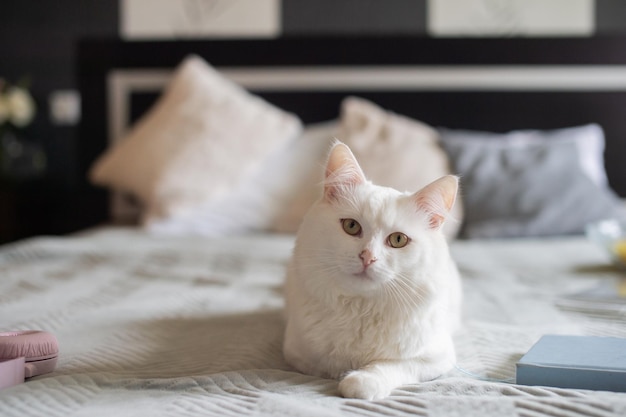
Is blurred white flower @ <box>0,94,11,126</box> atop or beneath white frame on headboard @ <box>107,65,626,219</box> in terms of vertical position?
beneath

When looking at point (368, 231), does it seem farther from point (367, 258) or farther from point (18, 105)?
point (18, 105)

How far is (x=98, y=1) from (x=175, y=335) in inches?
111

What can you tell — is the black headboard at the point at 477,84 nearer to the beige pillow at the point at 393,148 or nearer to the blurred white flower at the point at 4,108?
the beige pillow at the point at 393,148

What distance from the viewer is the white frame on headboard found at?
126 inches

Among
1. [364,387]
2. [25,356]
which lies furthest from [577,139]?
[25,356]

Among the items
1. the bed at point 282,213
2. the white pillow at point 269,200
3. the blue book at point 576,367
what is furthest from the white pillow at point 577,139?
the blue book at point 576,367

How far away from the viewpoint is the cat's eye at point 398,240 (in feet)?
3.58

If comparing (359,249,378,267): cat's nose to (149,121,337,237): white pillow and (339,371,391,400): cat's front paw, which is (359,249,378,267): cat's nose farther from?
(149,121,337,237): white pillow

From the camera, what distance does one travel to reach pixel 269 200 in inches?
114

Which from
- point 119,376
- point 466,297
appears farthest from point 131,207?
point 119,376

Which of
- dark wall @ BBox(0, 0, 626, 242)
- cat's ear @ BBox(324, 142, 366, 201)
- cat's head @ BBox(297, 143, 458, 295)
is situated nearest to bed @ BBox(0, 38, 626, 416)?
cat's head @ BBox(297, 143, 458, 295)

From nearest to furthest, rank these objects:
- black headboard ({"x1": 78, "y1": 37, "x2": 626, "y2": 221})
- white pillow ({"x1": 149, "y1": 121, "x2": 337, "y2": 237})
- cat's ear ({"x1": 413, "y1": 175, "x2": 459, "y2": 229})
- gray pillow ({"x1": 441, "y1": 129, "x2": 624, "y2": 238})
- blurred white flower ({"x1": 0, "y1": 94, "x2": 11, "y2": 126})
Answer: cat's ear ({"x1": 413, "y1": 175, "x2": 459, "y2": 229}) < gray pillow ({"x1": 441, "y1": 129, "x2": 624, "y2": 238}) < white pillow ({"x1": 149, "y1": 121, "x2": 337, "y2": 237}) < black headboard ({"x1": 78, "y1": 37, "x2": 626, "y2": 221}) < blurred white flower ({"x1": 0, "y1": 94, "x2": 11, "y2": 126})

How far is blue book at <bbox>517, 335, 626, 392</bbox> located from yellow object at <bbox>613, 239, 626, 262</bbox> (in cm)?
99

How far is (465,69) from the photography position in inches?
127
